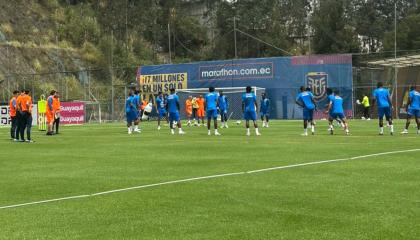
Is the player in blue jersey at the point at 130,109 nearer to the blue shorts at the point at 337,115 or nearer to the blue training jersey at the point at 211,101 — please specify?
the blue training jersey at the point at 211,101

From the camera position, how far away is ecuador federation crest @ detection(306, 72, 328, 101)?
50.6m

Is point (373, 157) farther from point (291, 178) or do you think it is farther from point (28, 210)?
point (28, 210)

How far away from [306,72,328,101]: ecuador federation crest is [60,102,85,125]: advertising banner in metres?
18.5

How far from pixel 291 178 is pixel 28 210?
15.5ft

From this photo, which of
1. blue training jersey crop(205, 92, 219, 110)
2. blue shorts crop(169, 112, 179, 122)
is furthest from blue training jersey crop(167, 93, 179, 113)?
blue training jersey crop(205, 92, 219, 110)

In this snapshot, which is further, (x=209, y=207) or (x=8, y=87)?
(x=8, y=87)

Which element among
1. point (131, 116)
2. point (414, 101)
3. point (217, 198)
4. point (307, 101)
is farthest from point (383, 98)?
point (217, 198)

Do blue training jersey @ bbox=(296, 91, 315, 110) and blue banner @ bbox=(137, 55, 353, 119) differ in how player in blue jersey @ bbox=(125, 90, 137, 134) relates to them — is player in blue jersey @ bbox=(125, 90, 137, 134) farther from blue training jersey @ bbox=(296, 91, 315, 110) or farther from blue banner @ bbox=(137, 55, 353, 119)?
blue banner @ bbox=(137, 55, 353, 119)

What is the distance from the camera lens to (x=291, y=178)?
1134 cm

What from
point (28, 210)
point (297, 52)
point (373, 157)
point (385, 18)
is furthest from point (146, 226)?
point (385, 18)

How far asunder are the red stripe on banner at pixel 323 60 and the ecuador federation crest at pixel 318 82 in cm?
95

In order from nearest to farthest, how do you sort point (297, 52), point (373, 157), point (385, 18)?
point (373, 157), point (297, 52), point (385, 18)

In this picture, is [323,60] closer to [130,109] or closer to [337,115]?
[130,109]

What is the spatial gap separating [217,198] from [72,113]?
43.0m
